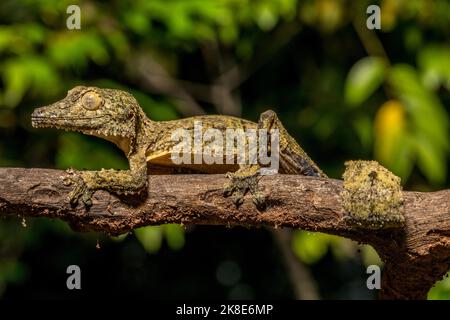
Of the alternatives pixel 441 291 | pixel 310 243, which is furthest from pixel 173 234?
pixel 441 291

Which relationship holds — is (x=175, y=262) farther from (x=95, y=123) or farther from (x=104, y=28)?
(x=95, y=123)

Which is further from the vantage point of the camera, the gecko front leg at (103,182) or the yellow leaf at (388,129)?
the yellow leaf at (388,129)

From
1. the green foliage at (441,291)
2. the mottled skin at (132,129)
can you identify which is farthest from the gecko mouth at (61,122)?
the green foliage at (441,291)

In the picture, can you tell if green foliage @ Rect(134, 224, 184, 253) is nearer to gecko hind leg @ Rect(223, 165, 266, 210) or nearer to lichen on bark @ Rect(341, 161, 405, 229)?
gecko hind leg @ Rect(223, 165, 266, 210)

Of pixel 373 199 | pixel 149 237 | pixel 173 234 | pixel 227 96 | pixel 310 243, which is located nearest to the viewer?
pixel 373 199

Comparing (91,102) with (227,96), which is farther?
(227,96)

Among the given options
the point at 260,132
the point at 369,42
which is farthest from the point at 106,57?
the point at 260,132

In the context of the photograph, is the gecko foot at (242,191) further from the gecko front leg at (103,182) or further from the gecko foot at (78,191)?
the gecko foot at (78,191)

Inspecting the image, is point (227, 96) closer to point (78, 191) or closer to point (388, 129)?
point (388, 129)
